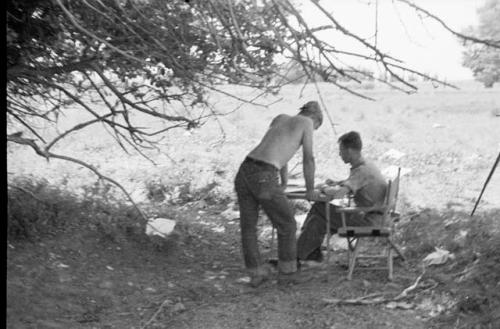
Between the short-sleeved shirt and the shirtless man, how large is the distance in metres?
0.37

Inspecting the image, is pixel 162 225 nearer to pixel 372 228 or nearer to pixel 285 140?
pixel 285 140

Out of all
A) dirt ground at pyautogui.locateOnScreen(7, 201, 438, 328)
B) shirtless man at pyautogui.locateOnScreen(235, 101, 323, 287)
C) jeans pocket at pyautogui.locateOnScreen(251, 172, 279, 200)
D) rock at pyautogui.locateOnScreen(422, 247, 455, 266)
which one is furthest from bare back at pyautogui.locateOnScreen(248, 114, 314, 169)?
rock at pyautogui.locateOnScreen(422, 247, 455, 266)

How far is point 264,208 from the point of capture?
632cm

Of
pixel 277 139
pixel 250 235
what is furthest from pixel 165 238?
pixel 277 139

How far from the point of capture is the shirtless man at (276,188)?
6211 mm

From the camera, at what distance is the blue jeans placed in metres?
6.21

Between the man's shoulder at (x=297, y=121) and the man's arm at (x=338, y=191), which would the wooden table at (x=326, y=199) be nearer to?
the man's arm at (x=338, y=191)

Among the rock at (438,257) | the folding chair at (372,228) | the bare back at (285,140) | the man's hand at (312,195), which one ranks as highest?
the bare back at (285,140)

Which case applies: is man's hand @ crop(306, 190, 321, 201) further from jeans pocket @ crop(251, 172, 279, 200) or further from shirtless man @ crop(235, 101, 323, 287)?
jeans pocket @ crop(251, 172, 279, 200)

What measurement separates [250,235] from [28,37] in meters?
2.45

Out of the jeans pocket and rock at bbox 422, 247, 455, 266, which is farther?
rock at bbox 422, 247, 455, 266

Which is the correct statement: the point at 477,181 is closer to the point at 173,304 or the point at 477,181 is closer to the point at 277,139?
the point at 277,139

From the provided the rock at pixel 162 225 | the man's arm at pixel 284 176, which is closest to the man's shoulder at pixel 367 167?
the man's arm at pixel 284 176

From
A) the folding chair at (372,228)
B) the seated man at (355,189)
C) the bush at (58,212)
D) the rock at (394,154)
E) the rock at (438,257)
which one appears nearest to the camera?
the folding chair at (372,228)
